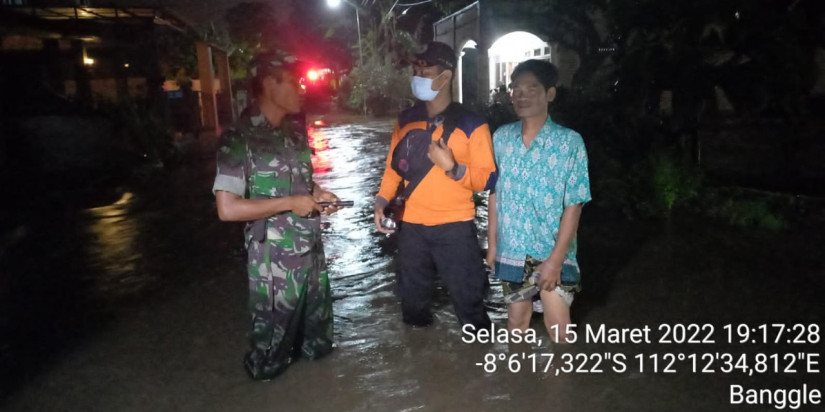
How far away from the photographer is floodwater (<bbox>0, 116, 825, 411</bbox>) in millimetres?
3551

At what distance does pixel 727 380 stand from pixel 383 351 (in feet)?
6.80

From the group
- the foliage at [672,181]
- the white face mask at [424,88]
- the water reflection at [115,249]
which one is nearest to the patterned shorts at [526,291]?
the white face mask at [424,88]

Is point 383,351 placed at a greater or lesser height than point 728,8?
lesser

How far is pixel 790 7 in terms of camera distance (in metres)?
7.03

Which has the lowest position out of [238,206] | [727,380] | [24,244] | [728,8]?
[727,380]

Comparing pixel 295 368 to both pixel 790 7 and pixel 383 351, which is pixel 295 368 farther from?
pixel 790 7

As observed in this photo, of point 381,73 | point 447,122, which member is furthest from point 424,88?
point 381,73

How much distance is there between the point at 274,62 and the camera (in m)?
3.25

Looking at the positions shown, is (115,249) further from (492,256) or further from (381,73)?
(381,73)

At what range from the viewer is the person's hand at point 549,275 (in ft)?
11.6

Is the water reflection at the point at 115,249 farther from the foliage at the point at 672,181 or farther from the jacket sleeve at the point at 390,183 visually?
the foliage at the point at 672,181

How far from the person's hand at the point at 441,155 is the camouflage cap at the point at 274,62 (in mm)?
833

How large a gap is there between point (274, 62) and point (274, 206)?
752 millimetres

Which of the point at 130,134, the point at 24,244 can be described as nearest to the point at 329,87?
the point at 130,134
